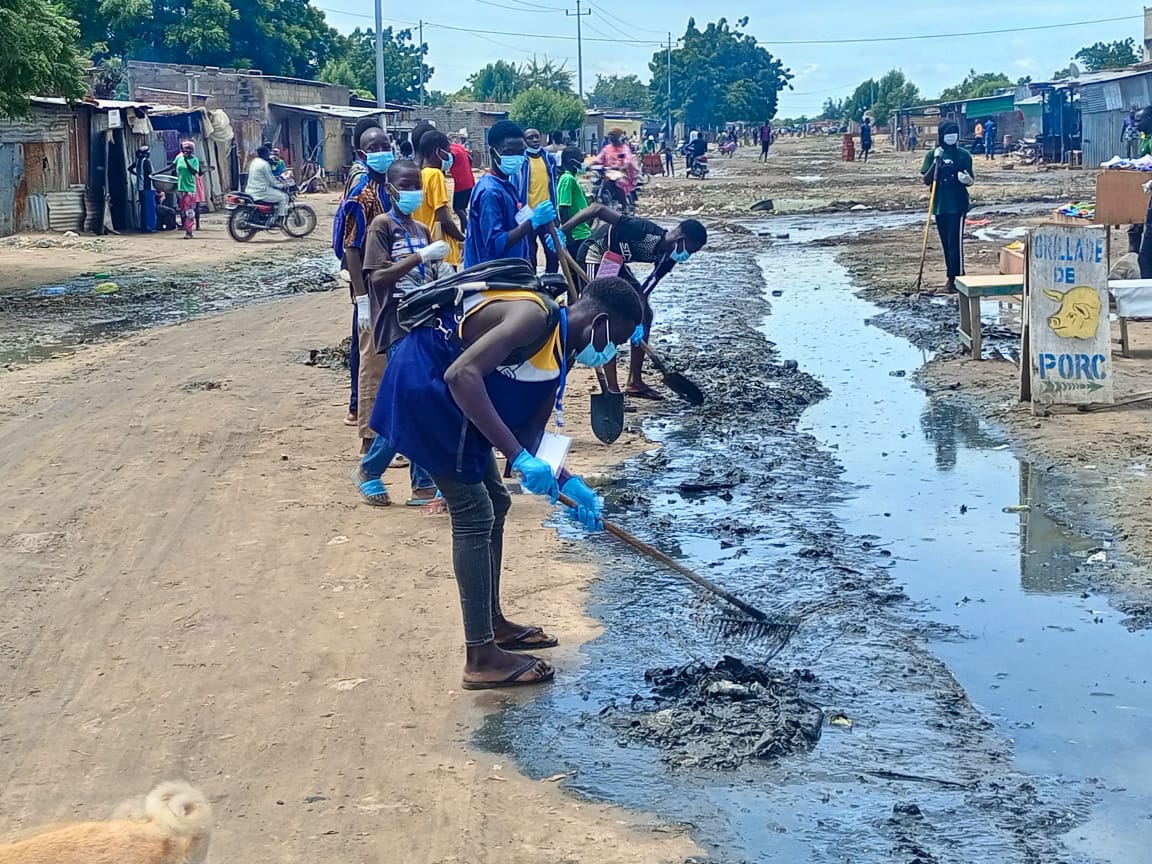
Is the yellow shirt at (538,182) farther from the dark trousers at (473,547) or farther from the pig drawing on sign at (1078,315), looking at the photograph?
the dark trousers at (473,547)

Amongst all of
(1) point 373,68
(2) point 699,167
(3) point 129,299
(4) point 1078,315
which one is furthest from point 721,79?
(4) point 1078,315

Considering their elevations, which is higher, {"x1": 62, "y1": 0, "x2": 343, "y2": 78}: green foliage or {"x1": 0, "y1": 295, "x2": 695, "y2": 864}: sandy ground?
{"x1": 62, "y1": 0, "x2": 343, "y2": 78}: green foliage

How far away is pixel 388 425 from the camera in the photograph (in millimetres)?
4719

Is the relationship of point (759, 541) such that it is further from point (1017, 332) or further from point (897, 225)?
point (897, 225)

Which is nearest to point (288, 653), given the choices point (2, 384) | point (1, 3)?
point (2, 384)

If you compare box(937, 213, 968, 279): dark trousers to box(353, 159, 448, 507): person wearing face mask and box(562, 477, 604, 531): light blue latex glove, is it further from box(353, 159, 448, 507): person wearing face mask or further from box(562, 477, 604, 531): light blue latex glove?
box(562, 477, 604, 531): light blue latex glove

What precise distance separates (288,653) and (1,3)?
1249 cm

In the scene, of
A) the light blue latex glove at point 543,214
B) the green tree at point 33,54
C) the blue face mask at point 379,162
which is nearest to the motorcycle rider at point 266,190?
the green tree at point 33,54

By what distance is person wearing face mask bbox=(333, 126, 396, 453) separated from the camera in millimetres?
7719

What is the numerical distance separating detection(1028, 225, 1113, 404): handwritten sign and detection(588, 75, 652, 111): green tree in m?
121

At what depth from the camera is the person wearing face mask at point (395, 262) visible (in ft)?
23.3

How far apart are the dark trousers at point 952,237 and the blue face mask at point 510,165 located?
728 centimetres

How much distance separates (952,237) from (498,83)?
73717 mm

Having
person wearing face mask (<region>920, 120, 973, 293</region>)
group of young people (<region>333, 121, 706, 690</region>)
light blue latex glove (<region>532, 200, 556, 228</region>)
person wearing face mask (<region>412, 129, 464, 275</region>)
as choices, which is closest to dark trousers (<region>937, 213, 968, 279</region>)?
person wearing face mask (<region>920, 120, 973, 293</region>)
